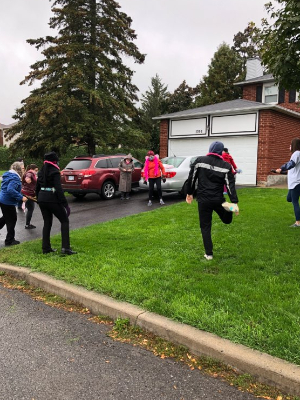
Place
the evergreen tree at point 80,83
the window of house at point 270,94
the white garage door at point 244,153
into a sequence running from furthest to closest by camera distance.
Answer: the window of house at point 270,94 < the evergreen tree at point 80,83 < the white garage door at point 244,153

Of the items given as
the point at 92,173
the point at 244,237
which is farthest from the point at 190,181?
the point at 92,173

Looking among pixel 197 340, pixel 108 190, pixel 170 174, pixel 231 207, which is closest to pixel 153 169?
pixel 170 174

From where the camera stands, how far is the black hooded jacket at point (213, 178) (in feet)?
16.6

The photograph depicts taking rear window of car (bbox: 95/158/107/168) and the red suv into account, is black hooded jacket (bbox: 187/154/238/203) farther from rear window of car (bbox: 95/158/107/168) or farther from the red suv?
rear window of car (bbox: 95/158/107/168)

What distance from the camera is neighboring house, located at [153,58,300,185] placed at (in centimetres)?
1564

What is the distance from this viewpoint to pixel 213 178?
5.15m

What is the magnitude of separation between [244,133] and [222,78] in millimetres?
22744

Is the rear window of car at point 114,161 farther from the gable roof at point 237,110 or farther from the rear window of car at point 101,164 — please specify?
the gable roof at point 237,110

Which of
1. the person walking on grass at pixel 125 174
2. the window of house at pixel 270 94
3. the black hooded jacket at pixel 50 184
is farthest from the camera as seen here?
the window of house at pixel 270 94

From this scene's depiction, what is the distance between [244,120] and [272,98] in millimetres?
8350

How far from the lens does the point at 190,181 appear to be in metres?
5.34

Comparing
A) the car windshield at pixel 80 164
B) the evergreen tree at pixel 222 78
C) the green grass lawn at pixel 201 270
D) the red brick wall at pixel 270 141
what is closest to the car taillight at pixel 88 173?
the car windshield at pixel 80 164

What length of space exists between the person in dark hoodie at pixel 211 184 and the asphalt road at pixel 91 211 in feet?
12.9

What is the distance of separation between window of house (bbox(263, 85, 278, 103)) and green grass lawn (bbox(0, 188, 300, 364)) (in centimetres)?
1714
